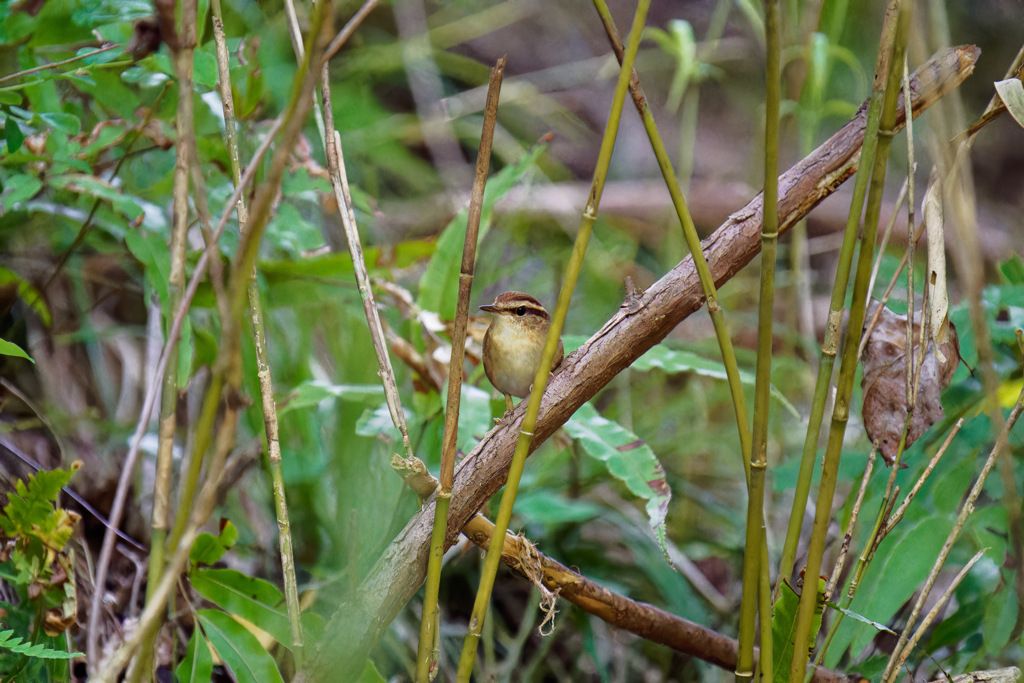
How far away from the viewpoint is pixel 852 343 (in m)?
1.09

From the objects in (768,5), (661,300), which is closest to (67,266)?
(661,300)

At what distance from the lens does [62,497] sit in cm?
201

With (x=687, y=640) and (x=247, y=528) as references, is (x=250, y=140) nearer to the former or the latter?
(x=247, y=528)

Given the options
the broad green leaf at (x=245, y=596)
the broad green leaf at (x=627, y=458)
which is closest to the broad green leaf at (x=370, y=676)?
the broad green leaf at (x=245, y=596)

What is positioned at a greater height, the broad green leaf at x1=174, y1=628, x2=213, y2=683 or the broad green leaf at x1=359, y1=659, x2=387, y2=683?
the broad green leaf at x1=359, y1=659, x2=387, y2=683

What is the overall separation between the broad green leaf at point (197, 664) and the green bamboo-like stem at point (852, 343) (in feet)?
3.42

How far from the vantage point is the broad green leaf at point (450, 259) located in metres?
2.27

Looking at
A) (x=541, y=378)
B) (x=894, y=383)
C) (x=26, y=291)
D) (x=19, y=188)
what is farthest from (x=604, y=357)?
(x=26, y=291)

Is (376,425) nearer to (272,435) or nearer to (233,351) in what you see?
(272,435)

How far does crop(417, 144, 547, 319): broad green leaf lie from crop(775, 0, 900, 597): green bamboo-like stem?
121cm

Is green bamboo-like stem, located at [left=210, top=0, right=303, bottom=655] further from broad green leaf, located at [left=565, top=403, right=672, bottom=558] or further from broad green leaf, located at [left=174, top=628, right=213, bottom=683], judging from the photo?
broad green leaf, located at [left=565, top=403, right=672, bottom=558]

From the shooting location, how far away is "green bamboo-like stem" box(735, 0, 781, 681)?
37.5 inches

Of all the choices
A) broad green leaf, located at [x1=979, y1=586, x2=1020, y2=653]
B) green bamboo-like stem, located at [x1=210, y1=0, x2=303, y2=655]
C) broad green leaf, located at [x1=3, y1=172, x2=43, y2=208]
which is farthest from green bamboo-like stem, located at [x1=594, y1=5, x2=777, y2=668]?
broad green leaf, located at [x1=3, y1=172, x2=43, y2=208]

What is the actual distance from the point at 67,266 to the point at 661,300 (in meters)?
2.22
